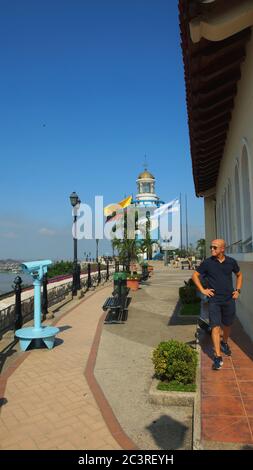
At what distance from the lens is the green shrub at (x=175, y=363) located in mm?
4980

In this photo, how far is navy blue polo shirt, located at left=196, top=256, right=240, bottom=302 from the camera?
5289mm

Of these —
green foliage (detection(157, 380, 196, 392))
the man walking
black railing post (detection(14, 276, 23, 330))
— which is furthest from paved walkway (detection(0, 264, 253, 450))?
black railing post (detection(14, 276, 23, 330))

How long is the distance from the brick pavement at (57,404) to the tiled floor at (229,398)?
2.68 feet

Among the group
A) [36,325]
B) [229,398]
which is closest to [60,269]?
[36,325]

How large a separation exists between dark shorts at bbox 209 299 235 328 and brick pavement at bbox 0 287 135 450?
177 cm

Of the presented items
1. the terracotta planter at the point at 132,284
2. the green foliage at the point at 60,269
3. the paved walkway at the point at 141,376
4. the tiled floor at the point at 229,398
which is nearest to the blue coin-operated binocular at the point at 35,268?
Result: the paved walkway at the point at 141,376

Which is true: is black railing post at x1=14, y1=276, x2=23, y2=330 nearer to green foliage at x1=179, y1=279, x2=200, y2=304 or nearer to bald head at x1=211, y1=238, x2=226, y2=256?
bald head at x1=211, y1=238, x2=226, y2=256

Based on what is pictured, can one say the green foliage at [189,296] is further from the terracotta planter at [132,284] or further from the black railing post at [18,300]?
the terracotta planter at [132,284]

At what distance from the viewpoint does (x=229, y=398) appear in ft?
14.1

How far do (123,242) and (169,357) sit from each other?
18.3m

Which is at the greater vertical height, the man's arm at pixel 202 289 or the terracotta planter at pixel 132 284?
the man's arm at pixel 202 289

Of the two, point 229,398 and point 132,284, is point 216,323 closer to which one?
point 229,398
